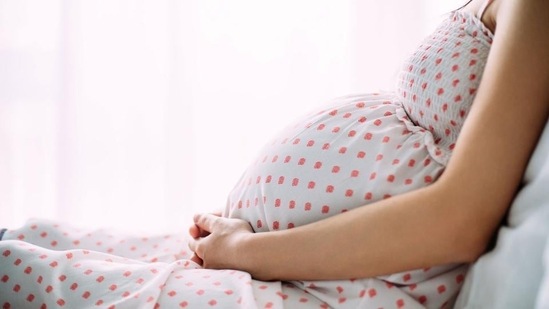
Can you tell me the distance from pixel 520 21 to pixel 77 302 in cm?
64

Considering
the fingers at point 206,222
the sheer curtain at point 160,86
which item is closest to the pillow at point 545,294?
the fingers at point 206,222

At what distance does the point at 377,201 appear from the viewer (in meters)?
0.86

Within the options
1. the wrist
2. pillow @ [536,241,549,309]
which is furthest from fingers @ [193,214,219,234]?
pillow @ [536,241,549,309]

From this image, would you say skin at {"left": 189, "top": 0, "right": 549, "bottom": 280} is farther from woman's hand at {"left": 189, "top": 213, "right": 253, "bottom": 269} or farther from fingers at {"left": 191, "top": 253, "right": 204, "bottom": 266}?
fingers at {"left": 191, "top": 253, "right": 204, "bottom": 266}

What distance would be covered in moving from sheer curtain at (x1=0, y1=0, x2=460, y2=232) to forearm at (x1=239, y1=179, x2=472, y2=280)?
1.29m

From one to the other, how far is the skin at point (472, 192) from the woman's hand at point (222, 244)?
0.13 metres

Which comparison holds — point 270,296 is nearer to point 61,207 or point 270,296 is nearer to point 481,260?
point 481,260

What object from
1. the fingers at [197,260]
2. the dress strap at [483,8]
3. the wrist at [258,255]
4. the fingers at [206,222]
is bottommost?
the fingers at [197,260]

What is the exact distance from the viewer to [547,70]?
2.66 ft

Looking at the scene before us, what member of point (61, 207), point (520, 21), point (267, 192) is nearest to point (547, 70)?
point (520, 21)

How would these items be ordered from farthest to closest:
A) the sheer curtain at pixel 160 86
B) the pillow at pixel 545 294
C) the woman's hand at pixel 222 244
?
the sheer curtain at pixel 160 86, the woman's hand at pixel 222 244, the pillow at pixel 545 294

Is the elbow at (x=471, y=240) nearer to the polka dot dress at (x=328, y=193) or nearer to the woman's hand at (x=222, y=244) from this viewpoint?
the polka dot dress at (x=328, y=193)

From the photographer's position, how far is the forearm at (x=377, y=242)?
0.79 meters

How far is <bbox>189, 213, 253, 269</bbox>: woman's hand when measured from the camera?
0.94 m
